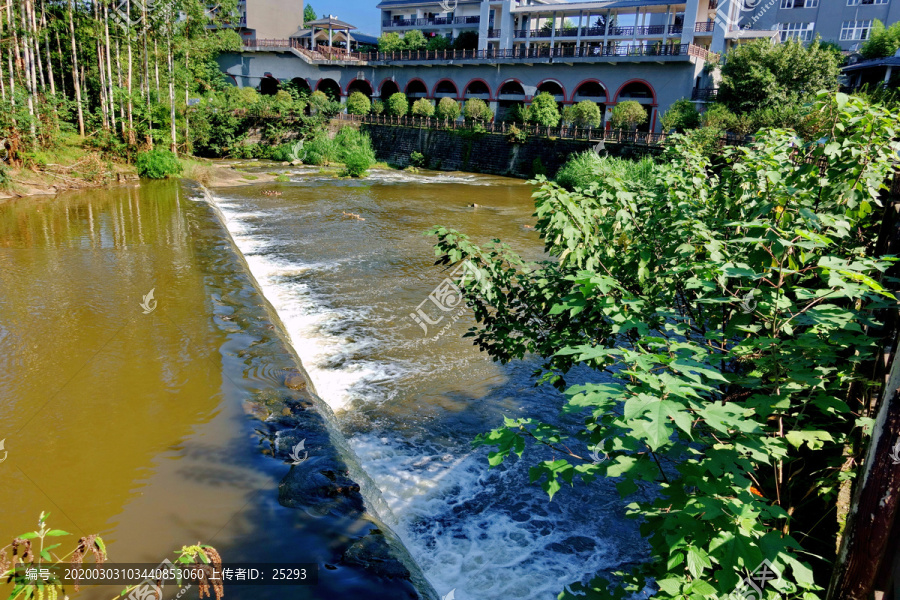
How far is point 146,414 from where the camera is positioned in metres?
5.88

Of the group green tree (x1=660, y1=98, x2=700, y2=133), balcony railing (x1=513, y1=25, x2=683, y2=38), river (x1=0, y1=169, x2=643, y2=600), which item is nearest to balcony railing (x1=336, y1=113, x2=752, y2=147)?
green tree (x1=660, y1=98, x2=700, y2=133)

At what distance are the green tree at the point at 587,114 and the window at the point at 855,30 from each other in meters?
16.3

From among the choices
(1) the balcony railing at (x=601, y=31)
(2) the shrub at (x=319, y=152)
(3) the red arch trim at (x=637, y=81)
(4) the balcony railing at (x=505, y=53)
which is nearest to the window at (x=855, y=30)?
(4) the balcony railing at (x=505, y=53)

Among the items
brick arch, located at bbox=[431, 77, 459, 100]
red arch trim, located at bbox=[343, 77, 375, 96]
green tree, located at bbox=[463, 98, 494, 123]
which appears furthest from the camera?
red arch trim, located at bbox=[343, 77, 375, 96]

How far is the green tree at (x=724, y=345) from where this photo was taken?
2.25 meters

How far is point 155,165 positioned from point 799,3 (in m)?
36.0

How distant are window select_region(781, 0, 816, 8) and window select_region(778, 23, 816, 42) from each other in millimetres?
964

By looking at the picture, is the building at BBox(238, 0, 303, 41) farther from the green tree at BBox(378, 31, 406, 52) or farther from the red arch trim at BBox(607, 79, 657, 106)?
the red arch trim at BBox(607, 79, 657, 106)

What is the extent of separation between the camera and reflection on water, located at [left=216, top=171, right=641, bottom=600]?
4.76 m

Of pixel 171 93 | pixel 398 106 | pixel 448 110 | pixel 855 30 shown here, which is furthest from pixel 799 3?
pixel 171 93

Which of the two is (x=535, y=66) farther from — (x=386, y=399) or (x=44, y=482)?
(x=44, y=482)

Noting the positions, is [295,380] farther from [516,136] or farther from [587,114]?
[587,114]

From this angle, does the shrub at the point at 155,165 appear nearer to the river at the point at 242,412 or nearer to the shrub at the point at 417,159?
the river at the point at 242,412

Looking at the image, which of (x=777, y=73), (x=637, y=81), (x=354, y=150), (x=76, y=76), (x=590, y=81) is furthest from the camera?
(x=590, y=81)
